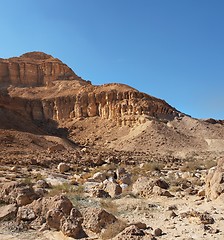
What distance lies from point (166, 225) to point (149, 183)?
384cm

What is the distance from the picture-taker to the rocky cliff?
5588 centimetres

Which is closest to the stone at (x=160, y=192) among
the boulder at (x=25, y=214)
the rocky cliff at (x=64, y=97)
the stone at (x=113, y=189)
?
the stone at (x=113, y=189)

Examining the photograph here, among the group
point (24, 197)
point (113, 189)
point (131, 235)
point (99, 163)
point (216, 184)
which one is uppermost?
point (99, 163)

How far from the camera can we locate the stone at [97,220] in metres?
6.62

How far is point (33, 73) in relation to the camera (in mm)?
80625

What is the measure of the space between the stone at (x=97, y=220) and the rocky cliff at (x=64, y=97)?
4209 centimetres

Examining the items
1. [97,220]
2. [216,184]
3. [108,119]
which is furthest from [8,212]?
[108,119]

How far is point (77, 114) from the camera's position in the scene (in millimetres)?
61219

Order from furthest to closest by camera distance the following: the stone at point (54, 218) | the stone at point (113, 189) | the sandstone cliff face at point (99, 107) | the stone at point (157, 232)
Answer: the sandstone cliff face at point (99, 107) → the stone at point (113, 189) → the stone at point (54, 218) → the stone at point (157, 232)

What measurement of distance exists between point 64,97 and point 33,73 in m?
19.5

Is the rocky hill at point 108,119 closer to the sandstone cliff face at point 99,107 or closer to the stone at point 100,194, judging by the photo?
the sandstone cliff face at point 99,107

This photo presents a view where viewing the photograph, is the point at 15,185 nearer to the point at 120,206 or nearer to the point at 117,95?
the point at 120,206

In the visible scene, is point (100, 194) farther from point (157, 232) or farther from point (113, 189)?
point (157, 232)

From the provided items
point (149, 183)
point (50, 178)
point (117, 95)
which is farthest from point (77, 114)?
point (149, 183)
